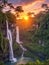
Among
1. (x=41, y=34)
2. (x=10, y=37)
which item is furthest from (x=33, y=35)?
(x=10, y=37)

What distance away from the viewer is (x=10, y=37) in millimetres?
3441

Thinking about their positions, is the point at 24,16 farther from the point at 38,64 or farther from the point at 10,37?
the point at 38,64

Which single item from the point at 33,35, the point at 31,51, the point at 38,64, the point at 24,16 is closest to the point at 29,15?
the point at 24,16

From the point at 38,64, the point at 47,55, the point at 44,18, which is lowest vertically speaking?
the point at 47,55

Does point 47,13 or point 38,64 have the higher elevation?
point 47,13

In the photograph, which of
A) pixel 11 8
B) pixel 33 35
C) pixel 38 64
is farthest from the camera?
pixel 33 35

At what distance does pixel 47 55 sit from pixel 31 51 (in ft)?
0.79

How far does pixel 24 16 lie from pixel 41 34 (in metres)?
0.38

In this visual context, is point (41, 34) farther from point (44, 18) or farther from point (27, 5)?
point (27, 5)

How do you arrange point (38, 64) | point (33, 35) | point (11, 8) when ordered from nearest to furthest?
point (38, 64) < point (11, 8) < point (33, 35)

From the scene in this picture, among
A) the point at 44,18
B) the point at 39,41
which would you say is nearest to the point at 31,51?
the point at 39,41

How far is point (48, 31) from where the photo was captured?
3.38 metres

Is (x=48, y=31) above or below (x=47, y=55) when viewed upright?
above

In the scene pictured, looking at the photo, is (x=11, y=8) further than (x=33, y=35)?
No
